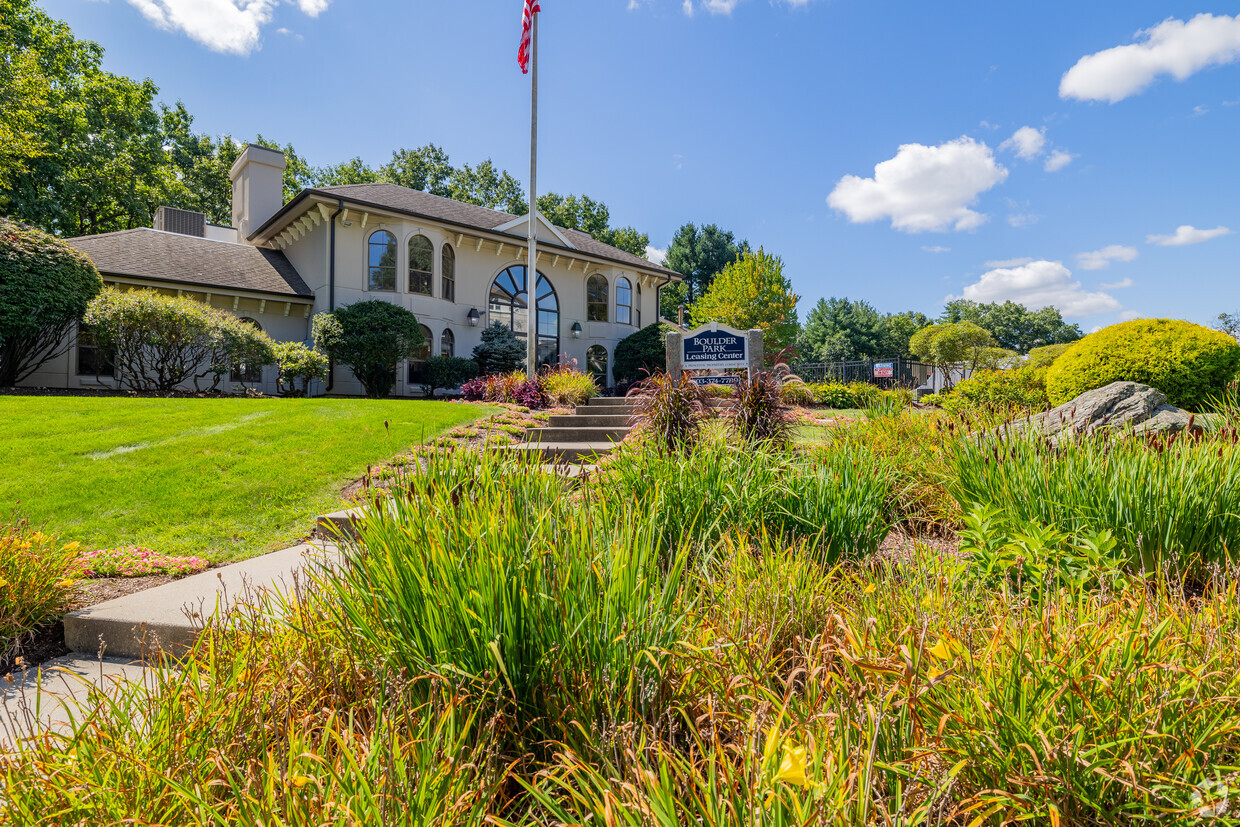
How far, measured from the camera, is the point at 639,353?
830 inches

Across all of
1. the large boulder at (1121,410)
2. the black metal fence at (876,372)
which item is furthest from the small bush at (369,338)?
the large boulder at (1121,410)

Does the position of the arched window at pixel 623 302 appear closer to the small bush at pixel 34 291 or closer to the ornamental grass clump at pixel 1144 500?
the small bush at pixel 34 291

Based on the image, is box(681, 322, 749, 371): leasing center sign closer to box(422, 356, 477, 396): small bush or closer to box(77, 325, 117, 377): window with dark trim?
box(422, 356, 477, 396): small bush

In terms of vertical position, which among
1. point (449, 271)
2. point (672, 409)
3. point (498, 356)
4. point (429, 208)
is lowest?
point (672, 409)

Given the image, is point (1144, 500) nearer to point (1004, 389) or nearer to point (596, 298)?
point (1004, 389)

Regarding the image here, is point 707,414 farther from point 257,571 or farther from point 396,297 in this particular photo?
point 396,297

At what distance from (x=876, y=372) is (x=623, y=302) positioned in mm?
10132

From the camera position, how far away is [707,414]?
5.67 metres

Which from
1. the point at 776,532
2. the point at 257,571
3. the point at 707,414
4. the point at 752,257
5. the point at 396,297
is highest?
the point at 752,257

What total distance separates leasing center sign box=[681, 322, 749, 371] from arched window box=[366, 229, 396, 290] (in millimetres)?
13170

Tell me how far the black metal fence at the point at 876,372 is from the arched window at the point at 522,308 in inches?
345

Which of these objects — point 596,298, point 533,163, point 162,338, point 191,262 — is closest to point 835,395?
point 533,163

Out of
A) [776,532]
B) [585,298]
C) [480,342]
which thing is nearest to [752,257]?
[585,298]

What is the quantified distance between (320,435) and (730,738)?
704cm
